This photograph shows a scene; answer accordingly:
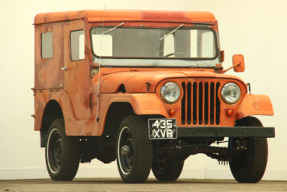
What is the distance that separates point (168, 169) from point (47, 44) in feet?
9.46

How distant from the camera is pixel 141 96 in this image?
8742 millimetres

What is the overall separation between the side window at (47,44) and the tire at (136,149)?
2.75 m

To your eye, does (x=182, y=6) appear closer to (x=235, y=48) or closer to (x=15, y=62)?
(x=235, y=48)

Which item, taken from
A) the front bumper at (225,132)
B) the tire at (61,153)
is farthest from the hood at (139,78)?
the tire at (61,153)

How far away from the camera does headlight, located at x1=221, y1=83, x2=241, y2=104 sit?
924 centimetres

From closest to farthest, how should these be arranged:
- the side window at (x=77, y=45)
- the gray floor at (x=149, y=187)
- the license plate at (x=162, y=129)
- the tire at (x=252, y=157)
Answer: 1. the gray floor at (x=149, y=187)
2. the license plate at (x=162, y=129)
3. the tire at (x=252, y=157)
4. the side window at (x=77, y=45)

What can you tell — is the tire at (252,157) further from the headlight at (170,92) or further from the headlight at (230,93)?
the headlight at (170,92)

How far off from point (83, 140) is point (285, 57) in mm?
4540

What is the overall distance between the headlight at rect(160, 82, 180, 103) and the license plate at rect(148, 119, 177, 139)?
1.49ft

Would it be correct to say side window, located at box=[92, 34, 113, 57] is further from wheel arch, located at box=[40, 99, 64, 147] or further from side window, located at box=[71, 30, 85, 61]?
wheel arch, located at box=[40, 99, 64, 147]

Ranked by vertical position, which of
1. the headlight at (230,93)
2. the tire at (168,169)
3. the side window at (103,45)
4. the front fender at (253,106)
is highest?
the side window at (103,45)

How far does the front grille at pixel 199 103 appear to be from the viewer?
29.7ft

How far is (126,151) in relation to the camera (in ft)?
29.5

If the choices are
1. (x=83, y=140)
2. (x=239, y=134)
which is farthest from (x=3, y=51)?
(x=239, y=134)
